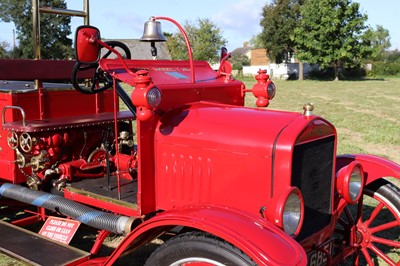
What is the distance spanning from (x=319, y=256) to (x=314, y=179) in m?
0.50

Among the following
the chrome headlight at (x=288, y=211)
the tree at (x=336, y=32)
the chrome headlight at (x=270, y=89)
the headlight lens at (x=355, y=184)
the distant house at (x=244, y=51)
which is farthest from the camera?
the distant house at (x=244, y=51)

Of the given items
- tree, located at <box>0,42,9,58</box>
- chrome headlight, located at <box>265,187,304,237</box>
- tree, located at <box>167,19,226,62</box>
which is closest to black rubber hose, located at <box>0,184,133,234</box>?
chrome headlight, located at <box>265,187,304,237</box>

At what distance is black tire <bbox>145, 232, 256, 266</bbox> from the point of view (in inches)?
89.7

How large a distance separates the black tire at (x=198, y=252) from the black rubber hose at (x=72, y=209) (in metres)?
0.50

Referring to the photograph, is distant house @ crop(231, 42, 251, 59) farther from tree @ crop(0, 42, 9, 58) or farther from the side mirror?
the side mirror

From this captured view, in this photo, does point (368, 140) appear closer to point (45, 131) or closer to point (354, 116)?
point (354, 116)

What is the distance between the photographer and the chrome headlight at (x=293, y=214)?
2496mm

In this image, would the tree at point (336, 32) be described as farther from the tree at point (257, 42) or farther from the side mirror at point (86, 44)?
the side mirror at point (86, 44)

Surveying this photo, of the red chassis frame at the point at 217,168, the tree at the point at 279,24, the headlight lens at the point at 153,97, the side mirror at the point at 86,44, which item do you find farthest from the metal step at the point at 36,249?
the tree at the point at 279,24

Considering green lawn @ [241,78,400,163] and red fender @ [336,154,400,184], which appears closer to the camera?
red fender @ [336,154,400,184]

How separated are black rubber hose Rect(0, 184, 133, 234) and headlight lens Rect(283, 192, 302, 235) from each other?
108cm

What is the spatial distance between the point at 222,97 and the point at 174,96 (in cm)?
57

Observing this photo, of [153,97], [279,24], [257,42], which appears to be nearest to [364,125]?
[153,97]

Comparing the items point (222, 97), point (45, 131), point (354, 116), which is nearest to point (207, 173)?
point (222, 97)
